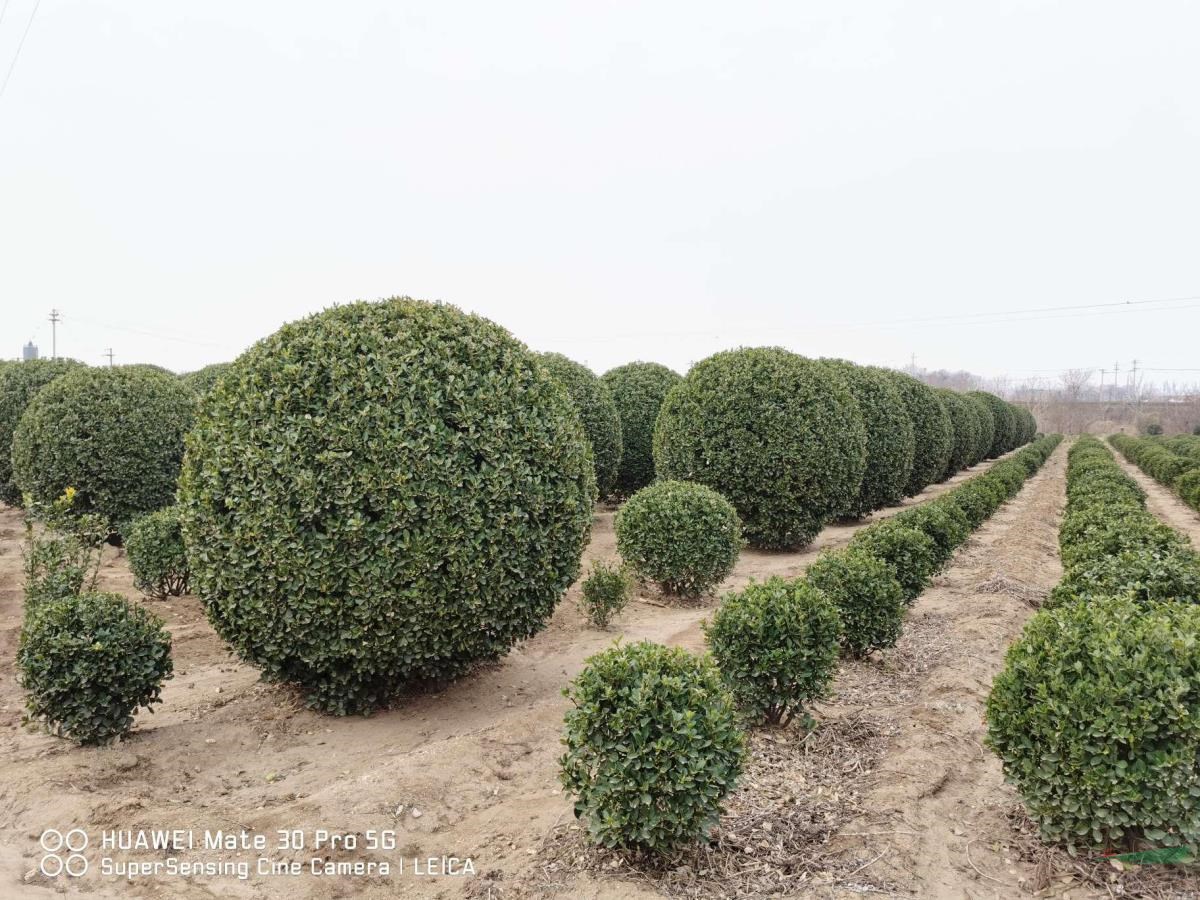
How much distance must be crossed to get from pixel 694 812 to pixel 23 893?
288cm

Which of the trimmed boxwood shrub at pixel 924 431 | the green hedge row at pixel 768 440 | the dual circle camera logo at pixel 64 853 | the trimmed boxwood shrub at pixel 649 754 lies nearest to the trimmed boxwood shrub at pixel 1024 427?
the trimmed boxwood shrub at pixel 924 431

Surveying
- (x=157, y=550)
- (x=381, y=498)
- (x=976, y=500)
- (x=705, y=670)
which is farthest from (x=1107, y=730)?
(x=976, y=500)

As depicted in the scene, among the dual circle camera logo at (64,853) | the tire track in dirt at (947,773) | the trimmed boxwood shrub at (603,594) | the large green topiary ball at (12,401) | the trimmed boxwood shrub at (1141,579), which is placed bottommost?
the dual circle camera logo at (64,853)

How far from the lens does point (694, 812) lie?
11.0ft

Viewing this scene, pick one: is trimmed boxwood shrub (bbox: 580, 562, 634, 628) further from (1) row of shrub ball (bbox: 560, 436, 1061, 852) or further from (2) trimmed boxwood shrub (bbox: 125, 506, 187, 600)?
(2) trimmed boxwood shrub (bbox: 125, 506, 187, 600)

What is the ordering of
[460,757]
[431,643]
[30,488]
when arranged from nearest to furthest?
[460,757] → [431,643] → [30,488]

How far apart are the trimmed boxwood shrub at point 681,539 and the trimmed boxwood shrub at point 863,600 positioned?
7.98ft

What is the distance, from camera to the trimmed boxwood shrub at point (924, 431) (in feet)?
64.6

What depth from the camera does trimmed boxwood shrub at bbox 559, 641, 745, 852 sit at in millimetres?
3320

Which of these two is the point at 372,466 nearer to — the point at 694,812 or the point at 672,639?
the point at 694,812

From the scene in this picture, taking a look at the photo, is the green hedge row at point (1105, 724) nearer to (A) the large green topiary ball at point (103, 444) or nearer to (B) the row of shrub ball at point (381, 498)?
(B) the row of shrub ball at point (381, 498)

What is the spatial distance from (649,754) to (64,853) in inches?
110

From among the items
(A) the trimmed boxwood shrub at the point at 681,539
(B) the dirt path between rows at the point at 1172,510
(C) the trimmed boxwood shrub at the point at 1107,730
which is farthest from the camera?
(B) the dirt path between rows at the point at 1172,510

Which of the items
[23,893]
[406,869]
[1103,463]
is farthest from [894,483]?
[23,893]
